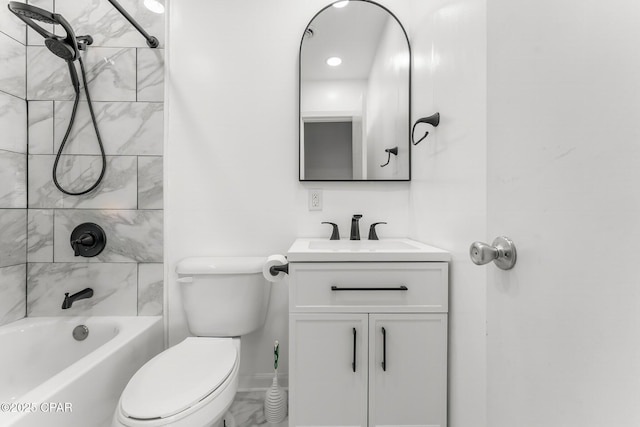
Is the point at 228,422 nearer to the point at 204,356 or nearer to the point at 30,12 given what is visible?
the point at 204,356

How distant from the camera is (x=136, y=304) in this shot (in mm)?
1487

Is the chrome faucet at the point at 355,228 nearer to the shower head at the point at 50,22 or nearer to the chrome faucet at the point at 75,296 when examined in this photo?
the chrome faucet at the point at 75,296

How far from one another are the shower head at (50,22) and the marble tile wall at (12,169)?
0.33 metres

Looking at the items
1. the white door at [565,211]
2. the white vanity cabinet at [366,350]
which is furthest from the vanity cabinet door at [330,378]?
the white door at [565,211]

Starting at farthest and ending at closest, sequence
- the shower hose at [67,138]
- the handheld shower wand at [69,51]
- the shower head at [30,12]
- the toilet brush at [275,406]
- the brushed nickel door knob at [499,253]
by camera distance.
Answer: the shower hose at [67,138] → the toilet brush at [275,406] → the handheld shower wand at [69,51] → the shower head at [30,12] → the brushed nickel door knob at [499,253]

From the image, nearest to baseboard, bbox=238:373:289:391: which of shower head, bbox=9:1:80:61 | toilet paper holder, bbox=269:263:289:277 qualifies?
toilet paper holder, bbox=269:263:289:277

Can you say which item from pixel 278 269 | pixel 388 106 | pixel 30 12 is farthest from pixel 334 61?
pixel 30 12

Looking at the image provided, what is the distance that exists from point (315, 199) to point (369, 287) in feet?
2.11

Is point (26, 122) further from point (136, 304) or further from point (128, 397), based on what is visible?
point (128, 397)

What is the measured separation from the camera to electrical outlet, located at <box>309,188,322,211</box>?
1.54 metres

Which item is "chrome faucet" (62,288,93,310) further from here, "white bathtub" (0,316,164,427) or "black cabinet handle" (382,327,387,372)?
"black cabinet handle" (382,327,387,372)

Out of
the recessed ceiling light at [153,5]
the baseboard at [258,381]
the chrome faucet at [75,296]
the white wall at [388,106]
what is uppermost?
the recessed ceiling light at [153,5]

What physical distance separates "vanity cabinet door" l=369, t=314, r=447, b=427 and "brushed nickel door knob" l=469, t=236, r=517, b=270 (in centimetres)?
59

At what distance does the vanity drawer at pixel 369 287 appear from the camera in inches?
41.2
